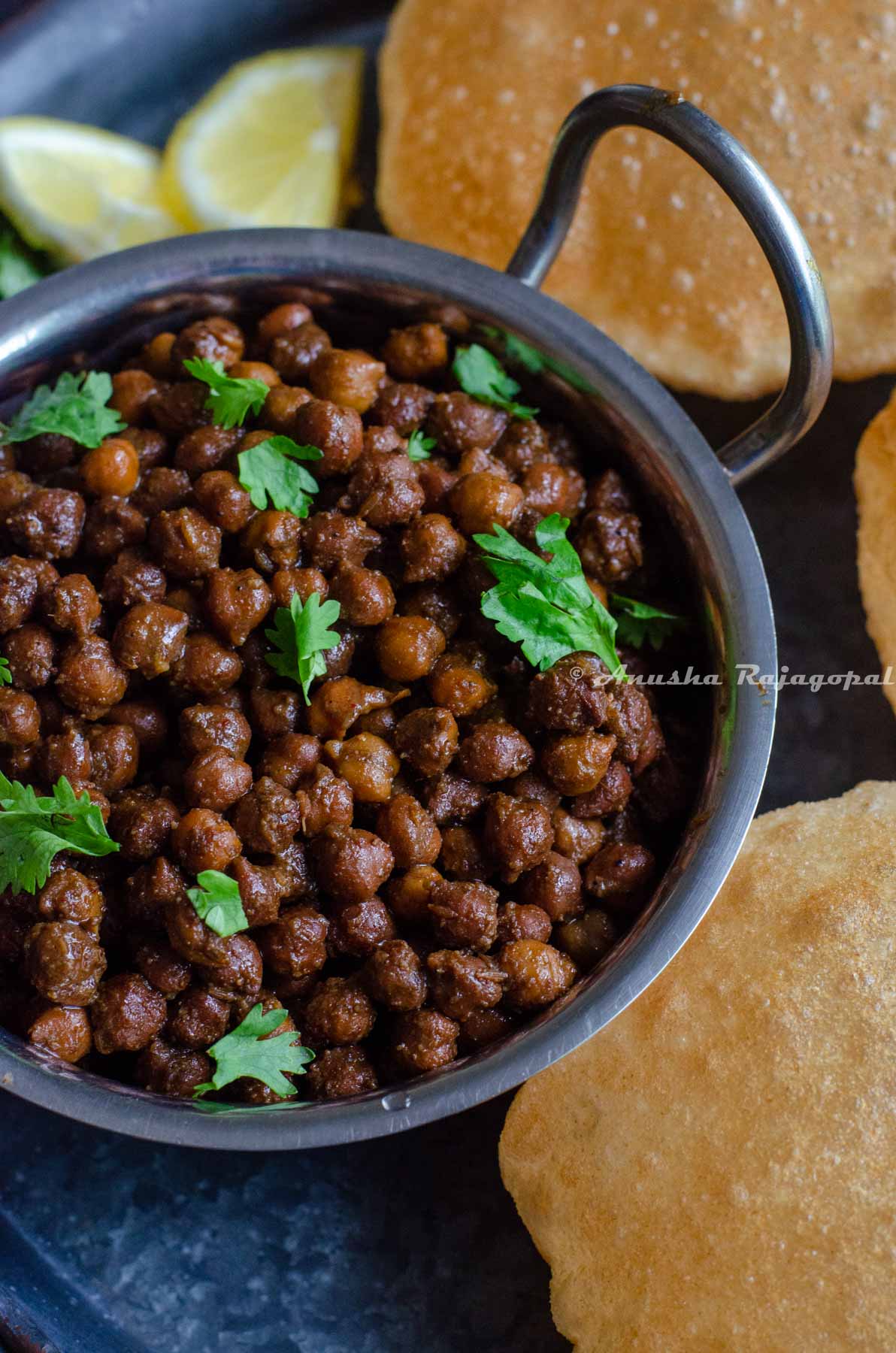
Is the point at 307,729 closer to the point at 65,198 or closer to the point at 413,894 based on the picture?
the point at 413,894

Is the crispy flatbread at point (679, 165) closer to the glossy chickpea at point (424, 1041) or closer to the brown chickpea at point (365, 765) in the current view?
the brown chickpea at point (365, 765)

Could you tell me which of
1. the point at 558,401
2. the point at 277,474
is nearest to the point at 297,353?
the point at 277,474

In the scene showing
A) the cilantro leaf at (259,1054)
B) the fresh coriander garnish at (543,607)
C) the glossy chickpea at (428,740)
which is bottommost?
the cilantro leaf at (259,1054)

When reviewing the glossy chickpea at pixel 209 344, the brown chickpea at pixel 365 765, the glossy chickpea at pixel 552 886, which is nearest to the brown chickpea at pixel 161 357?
the glossy chickpea at pixel 209 344

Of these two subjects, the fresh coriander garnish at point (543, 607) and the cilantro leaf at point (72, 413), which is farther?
the cilantro leaf at point (72, 413)

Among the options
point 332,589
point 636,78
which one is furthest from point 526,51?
point 332,589

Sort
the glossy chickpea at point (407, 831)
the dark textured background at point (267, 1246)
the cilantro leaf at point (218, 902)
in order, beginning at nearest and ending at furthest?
the cilantro leaf at point (218, 902) < the glossy chickpea at point (407, 831) < the dark textured background at point (267, 1246)
